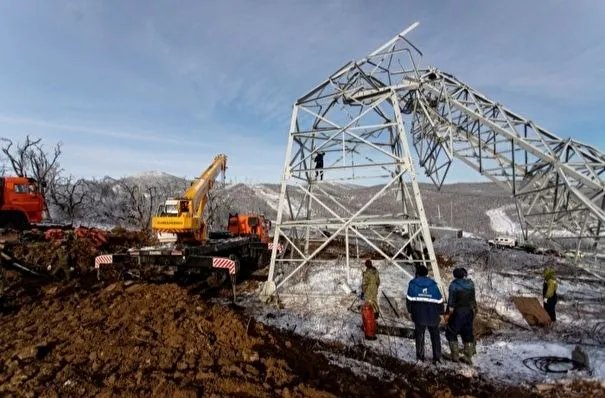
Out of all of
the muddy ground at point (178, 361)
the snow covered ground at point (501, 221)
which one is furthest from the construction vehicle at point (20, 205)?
the snow covered ground at point (501, 221)

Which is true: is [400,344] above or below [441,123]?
below

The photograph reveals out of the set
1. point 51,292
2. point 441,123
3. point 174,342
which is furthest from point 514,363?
point 51,292

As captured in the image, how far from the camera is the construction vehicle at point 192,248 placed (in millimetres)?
10703

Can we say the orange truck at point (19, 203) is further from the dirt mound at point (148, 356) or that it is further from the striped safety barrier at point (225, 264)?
the dirt mound at point (148, 356)

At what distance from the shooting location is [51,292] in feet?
29.7

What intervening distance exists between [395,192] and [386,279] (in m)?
2.92

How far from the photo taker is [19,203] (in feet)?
58.5

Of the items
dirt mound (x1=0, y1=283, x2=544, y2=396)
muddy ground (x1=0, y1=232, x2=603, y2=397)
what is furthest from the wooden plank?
dirt mound (x1=0, y1=283, x2=544, y2=396)

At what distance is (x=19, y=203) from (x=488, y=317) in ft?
66.0

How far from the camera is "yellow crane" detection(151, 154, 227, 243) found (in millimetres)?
12781

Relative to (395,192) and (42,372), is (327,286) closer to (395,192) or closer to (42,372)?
(395,192)

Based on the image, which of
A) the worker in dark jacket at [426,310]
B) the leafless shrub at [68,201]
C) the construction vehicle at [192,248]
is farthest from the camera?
the leafless shrub at [68,201]

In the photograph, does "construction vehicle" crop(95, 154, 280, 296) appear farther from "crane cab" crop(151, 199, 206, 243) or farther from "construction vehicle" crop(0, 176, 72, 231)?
"construction vehicle" crop(0, 176, 72, 231)

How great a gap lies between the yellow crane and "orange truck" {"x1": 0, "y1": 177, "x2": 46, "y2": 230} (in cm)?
892
